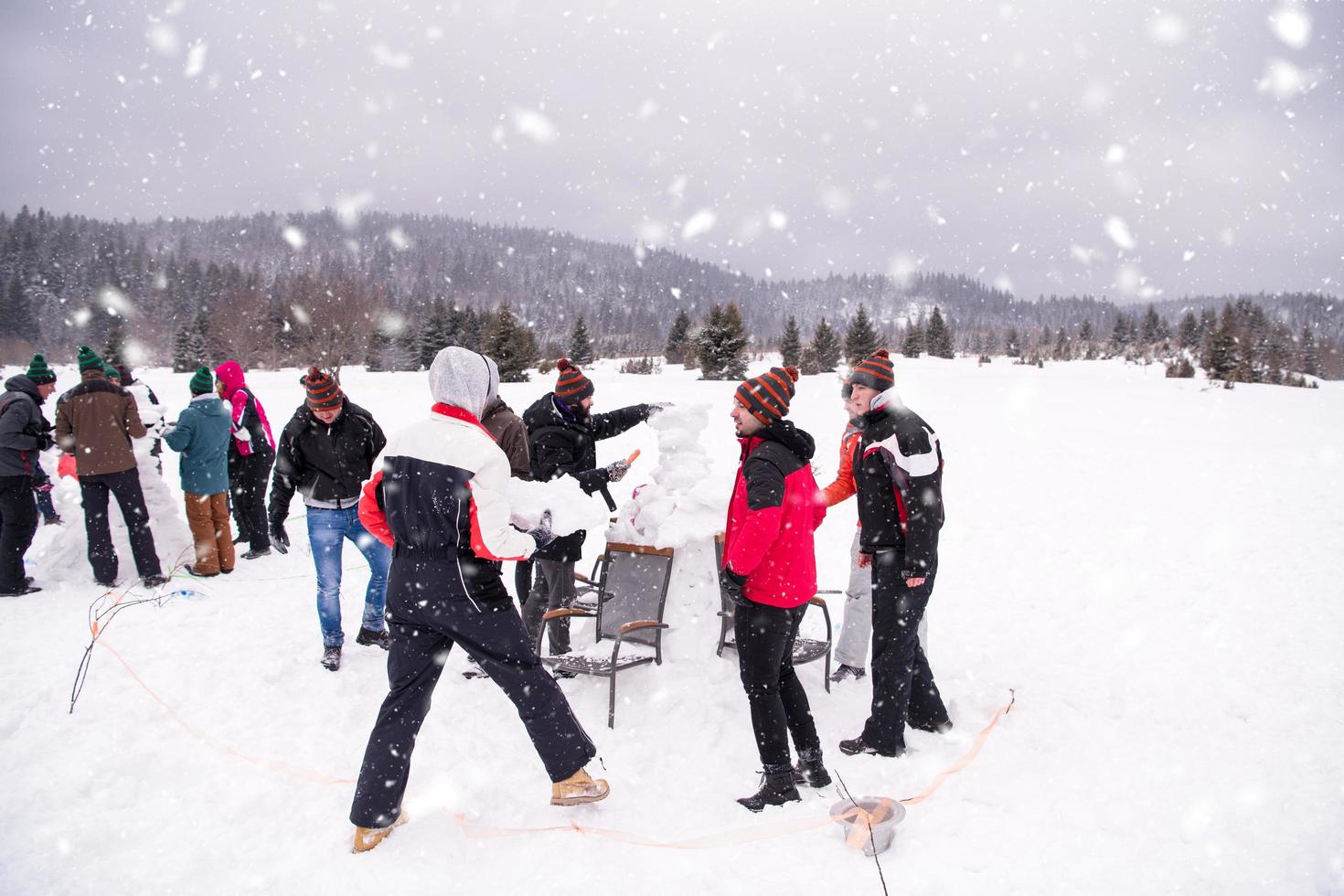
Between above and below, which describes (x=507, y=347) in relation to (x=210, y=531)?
above

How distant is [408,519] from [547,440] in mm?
1919

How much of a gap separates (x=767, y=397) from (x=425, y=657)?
210 cm

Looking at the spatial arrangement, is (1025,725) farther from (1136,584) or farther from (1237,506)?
(1237,506)

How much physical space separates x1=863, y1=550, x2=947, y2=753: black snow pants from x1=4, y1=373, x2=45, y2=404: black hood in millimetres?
8268

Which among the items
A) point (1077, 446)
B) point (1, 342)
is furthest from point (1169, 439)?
point (1, 342)

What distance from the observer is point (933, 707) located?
432 centimetres

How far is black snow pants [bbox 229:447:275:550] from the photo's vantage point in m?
7.92

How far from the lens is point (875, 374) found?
419 centimetres

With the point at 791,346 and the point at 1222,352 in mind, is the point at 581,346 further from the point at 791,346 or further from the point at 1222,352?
the point at 1222,352

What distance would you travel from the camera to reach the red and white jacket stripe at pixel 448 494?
3.11 metres

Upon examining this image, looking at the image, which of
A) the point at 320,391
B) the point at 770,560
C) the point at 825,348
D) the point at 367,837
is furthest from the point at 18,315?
the point at 770,560

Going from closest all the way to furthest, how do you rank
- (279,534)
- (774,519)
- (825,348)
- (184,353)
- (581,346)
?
1. (774,519)
2. (279,534)
3. (825,348)
4. (581,346)
5. (184,353)

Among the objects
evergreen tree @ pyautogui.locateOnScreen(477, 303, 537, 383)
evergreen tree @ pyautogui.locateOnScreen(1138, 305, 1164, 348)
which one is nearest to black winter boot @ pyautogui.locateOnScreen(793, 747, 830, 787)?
evergreen tree @ pyautogui.locateOnScreen(477, 303, 537, 383)

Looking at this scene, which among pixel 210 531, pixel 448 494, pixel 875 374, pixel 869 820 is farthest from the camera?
pixel 210 531
